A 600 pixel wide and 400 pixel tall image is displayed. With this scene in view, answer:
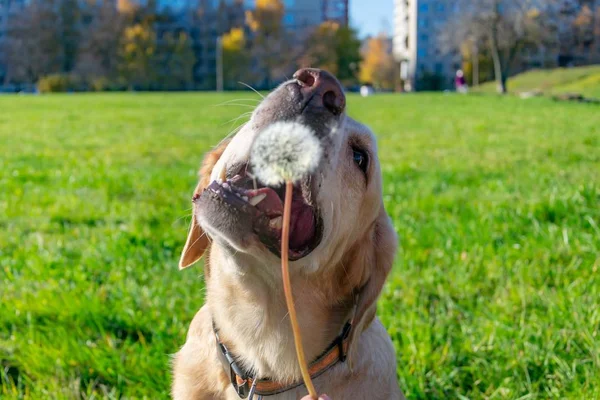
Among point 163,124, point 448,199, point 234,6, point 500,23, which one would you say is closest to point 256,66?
point 234,6

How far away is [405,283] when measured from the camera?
3.95 meters

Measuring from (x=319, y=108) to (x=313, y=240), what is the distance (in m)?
0.49

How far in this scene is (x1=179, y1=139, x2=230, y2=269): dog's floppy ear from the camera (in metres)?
2.62

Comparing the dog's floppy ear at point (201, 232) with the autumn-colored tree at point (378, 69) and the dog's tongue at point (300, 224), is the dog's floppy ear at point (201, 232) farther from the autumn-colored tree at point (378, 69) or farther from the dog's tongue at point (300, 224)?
the autumn-colored tree at point (378, 69)

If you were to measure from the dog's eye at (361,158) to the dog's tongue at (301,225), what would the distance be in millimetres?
381

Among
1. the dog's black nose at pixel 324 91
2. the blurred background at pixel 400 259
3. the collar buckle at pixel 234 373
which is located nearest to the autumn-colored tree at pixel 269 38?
the blurred background at pixel 400 259

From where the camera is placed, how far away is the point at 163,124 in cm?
1748

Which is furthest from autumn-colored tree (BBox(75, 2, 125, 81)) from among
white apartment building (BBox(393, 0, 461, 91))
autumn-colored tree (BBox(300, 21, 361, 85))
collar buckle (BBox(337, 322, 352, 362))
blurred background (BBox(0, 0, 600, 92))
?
collar buckle (BBox(337, 322, 352, 362))

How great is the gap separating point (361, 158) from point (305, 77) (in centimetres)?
56

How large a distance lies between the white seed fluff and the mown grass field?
5.66 feet

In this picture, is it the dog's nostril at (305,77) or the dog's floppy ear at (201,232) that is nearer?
the dog's nostril at (305,77)

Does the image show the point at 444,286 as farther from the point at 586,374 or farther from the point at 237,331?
the point at 237,331

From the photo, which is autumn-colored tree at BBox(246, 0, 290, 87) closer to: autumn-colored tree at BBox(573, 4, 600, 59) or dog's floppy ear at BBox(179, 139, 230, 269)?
autumn-colored tree at BBox(573, 4, 600, 59)

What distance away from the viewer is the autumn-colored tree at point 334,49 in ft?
259
